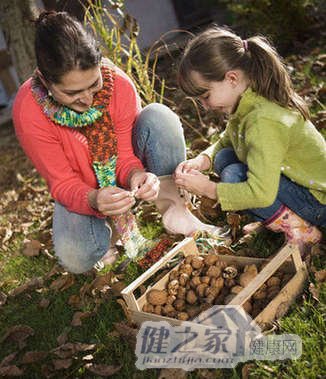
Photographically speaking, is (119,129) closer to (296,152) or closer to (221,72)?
(221,72)

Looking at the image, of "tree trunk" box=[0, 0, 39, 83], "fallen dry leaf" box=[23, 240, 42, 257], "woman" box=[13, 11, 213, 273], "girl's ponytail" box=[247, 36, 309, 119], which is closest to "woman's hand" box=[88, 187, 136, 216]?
"woman" box=[13, 11, 213, 273]

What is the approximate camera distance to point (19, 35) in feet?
12.8

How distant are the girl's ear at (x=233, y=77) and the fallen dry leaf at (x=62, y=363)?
1177mm

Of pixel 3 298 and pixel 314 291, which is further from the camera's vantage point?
pixel 3 298

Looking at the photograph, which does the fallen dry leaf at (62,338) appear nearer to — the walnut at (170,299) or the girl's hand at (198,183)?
the walnut at (170,299)

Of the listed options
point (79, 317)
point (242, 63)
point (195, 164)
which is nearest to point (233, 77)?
point (242, 63)

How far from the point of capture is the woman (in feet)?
7.05

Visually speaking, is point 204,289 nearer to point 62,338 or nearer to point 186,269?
point 186,269

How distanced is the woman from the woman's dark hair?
3 centimetres

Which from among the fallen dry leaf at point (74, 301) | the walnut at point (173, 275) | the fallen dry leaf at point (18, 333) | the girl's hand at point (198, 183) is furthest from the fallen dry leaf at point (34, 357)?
the girl's hand at point (198, 183)

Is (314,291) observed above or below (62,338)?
above

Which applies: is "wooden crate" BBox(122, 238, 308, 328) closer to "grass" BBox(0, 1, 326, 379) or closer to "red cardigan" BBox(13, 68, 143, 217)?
"grass" BBox(0, 1, 326, 379)

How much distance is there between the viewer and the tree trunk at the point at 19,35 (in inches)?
151

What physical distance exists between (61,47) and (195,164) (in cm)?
79
